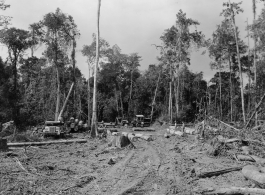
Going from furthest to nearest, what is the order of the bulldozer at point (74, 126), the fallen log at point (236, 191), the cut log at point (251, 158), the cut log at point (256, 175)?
1. the bulldozer at point (74, 126)
2. the cut log at point (251, 158)
3. the cut log at point (256, 175)
4. the fallen log at point (236, 191)

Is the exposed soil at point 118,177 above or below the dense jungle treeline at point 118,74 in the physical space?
below

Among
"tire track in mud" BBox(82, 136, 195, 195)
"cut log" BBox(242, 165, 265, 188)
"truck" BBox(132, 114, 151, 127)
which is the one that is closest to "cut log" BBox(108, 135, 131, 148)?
"tire track in mud" BBox(82, 136, 195, 195)

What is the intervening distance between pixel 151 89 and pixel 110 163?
41.5 metres

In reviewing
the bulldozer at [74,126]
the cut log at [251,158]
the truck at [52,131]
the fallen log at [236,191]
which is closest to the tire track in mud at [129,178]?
the fallen log at [236,191]

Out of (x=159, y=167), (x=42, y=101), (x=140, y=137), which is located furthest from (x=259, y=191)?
(x=42, y=101)

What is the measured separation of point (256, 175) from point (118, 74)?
44372 mm

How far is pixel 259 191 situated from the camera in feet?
17.4

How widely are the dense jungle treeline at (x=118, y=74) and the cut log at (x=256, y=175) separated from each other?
30.4 feet

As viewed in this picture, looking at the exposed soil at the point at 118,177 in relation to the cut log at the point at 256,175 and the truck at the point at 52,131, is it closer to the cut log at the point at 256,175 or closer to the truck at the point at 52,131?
the cut log at the point at 256,175

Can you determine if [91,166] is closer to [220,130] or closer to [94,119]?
[220,130]

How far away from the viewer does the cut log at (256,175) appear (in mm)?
5690

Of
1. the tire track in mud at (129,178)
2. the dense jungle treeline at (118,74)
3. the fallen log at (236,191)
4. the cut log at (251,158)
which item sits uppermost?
the dense jungle treeline at (118,74)

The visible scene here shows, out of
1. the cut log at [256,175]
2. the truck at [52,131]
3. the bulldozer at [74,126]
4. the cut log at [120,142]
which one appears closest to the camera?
the cut log at [256,175]

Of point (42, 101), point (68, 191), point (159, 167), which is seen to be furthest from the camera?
point (42, 101)
